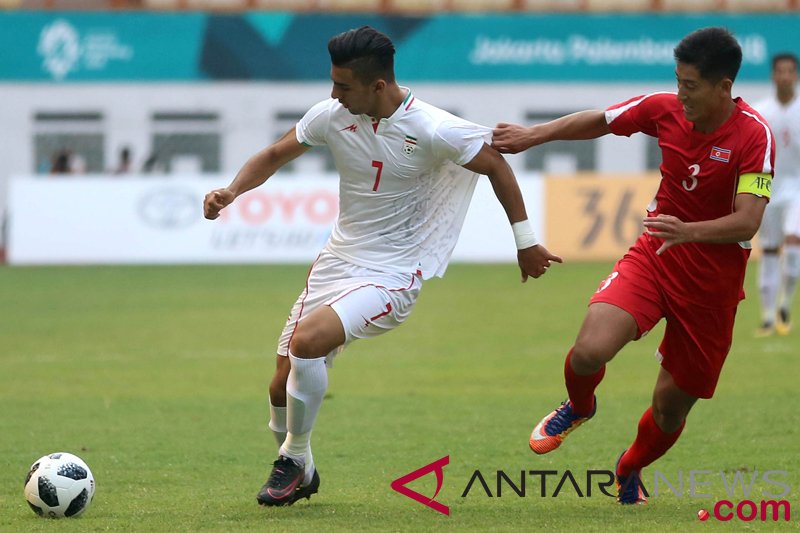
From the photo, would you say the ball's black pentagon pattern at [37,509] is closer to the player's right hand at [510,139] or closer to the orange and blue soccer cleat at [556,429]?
the orange and blue soccer cleat at [556,429]

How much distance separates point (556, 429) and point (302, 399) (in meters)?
1.25

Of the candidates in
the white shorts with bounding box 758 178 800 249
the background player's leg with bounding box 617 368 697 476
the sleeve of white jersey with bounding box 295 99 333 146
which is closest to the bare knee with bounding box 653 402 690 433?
the background player's leg with bounding box 617 368 697 476

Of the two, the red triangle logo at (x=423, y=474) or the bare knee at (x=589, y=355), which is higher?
the bare knee at (x=589, y=355)

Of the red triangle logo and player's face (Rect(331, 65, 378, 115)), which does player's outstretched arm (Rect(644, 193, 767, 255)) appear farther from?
the red triangle logo

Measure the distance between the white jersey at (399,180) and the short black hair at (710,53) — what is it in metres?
1.11

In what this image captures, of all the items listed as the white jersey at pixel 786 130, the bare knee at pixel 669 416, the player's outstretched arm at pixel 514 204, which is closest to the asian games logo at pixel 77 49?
the white jersey at pixel 786 130

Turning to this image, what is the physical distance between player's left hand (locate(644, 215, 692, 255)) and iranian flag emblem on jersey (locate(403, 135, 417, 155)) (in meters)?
1.28

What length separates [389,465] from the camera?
7480mm

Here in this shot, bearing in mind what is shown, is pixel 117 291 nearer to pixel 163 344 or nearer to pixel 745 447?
pixel 163 344

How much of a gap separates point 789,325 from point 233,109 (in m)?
23.0

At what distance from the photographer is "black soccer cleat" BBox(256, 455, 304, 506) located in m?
6.30

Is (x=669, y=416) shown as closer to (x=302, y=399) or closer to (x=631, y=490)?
(x=631, y=490)

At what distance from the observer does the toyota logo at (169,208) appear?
23.5 m

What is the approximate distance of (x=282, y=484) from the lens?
6.32 metres
